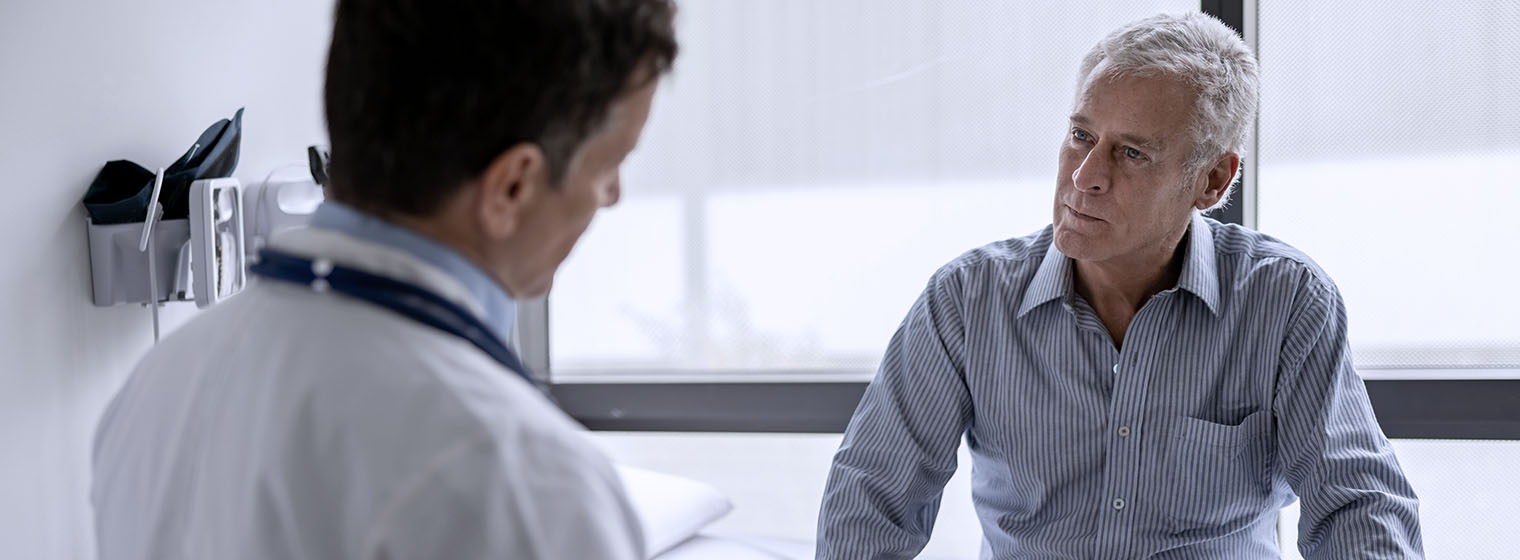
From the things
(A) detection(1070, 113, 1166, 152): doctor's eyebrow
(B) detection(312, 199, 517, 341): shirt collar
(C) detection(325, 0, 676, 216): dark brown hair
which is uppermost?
(C) detection(325, 0, 676, 216): dark brown hair

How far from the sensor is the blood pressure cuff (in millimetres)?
1688

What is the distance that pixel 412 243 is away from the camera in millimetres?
597

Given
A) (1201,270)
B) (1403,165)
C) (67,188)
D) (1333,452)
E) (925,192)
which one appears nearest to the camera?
(1333,452)

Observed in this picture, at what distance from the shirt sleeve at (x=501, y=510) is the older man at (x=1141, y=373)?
3.21 feet

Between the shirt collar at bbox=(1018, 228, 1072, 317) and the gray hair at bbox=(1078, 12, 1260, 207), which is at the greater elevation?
the gray hair at bbox=(1078, 12, 1260, 207)

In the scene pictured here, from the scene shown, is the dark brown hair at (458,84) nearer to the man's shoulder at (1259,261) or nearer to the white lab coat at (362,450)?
the white lab coat at (362,450)

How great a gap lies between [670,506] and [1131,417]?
86 centimetres

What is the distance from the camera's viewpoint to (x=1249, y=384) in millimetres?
1497

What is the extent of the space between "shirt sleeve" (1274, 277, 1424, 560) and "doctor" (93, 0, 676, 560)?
1.11m

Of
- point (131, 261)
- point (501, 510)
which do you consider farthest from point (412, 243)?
point (131, 261)

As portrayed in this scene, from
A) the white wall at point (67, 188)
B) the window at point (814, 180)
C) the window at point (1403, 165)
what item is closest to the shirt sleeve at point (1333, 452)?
the window at point (1403, 165)

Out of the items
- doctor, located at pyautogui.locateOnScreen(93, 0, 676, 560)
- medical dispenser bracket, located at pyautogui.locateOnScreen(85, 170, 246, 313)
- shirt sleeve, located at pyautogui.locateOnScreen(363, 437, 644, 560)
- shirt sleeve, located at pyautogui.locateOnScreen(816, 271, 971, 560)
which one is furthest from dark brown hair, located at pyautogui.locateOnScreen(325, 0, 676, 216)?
medical dispenser bracket, located at pyautogui.locateOnScreen(85, 170, 246, 313)

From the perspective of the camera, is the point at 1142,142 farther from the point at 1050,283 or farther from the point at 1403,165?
the point at 1403,165

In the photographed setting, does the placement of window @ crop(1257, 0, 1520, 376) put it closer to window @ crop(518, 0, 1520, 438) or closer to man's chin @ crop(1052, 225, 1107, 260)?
window @ crop(518, 0, 1520, 438)
